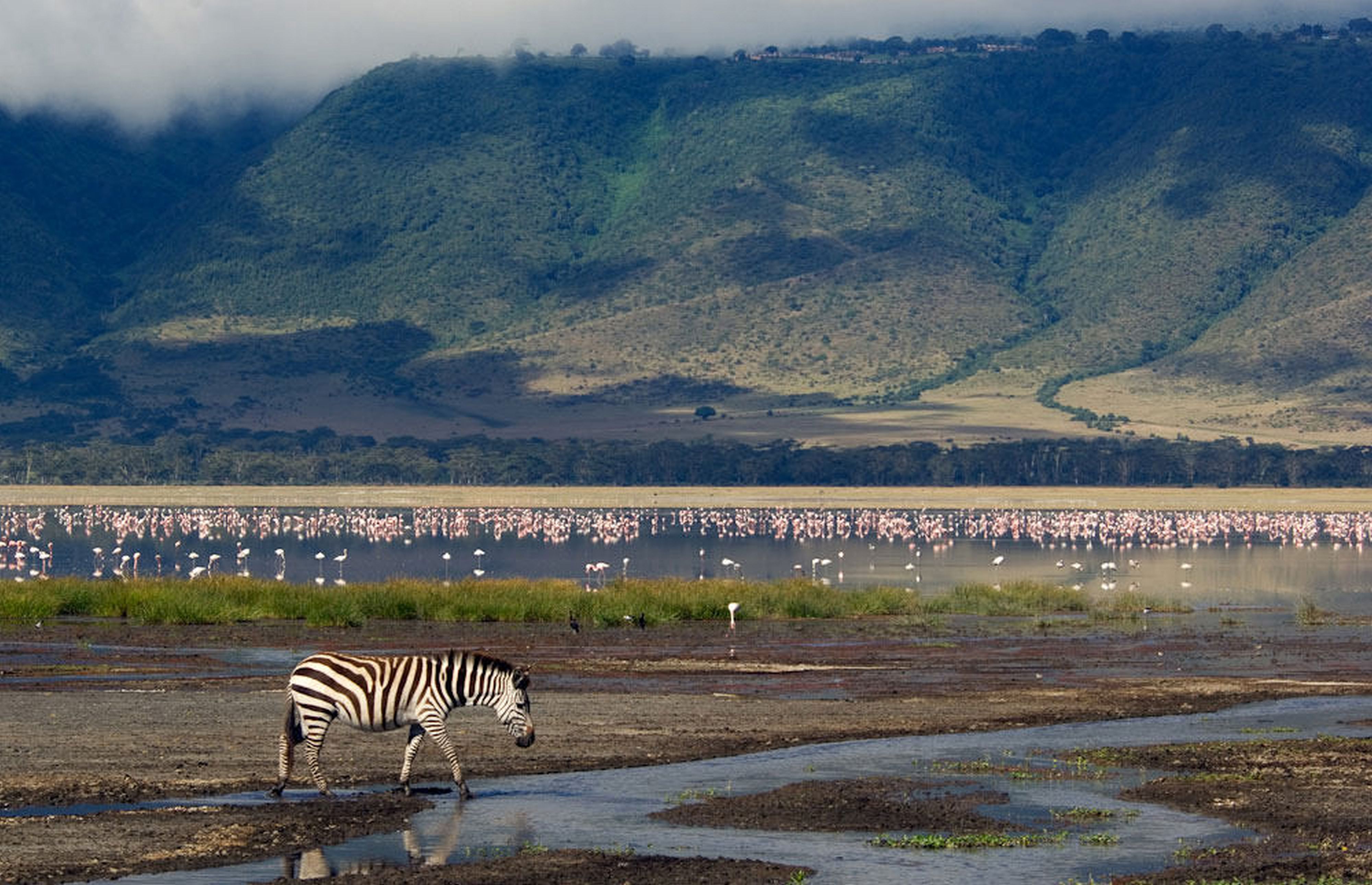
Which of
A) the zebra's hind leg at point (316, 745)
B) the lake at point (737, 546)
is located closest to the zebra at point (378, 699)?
the zebra's hind leg at point (316, 745)

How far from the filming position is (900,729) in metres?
26.6

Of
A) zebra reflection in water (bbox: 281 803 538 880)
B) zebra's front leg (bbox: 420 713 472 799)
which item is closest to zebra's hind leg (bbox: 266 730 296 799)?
zebra's front leg (bbox: 420 713 472 799)

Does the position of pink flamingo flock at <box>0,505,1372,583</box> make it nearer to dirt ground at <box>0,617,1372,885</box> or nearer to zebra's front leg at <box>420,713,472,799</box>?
dirt ground at <box>0,617,1372,885</box>

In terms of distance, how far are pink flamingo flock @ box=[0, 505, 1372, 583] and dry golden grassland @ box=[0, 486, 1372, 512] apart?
597 centimetres

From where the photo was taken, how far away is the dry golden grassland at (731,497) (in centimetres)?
12025

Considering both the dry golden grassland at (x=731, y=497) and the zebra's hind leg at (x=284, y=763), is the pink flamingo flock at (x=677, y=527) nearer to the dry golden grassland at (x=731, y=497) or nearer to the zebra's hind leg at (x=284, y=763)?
the dry golden grassland at (x=731, y=497)

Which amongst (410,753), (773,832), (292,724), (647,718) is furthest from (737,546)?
(773,832)

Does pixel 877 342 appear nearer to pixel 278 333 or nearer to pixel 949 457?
pixel 949 457

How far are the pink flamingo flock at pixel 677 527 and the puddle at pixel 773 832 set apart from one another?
150 feet

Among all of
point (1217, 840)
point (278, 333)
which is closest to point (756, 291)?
point (278, 333)

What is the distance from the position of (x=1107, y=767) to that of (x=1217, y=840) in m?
4.39

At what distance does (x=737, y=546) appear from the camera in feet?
259

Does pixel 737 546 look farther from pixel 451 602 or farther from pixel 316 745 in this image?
pixel 316 745

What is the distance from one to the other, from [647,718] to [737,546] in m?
52.0
